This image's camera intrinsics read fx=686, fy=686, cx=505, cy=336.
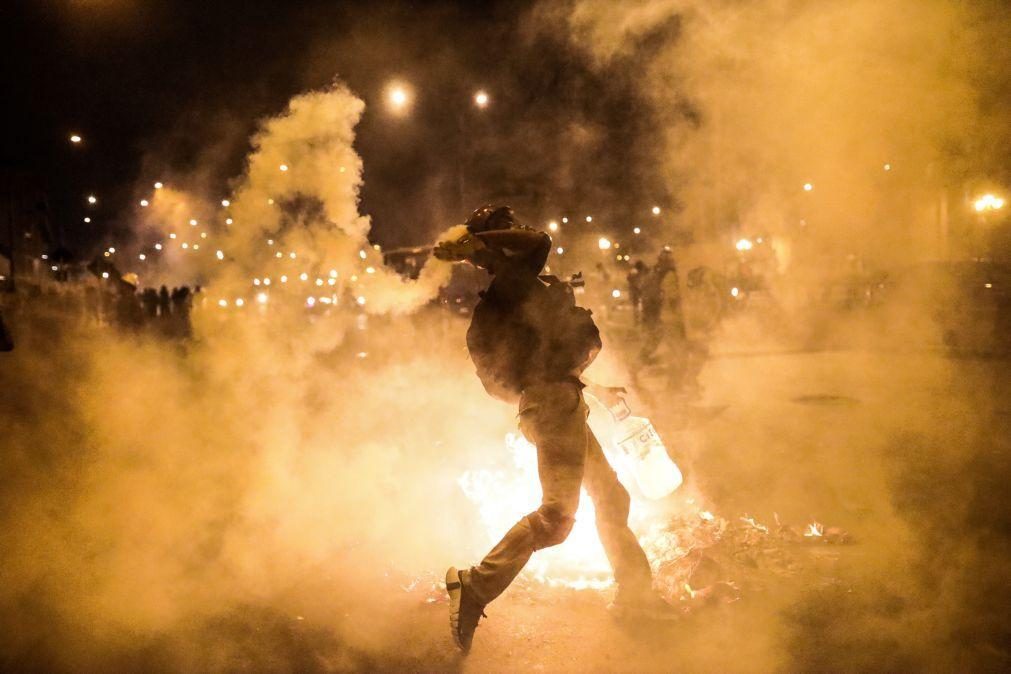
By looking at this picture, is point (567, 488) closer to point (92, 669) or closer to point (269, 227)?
point (92, 669)

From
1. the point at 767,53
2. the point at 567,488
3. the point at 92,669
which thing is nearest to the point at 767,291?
the point at 767,53

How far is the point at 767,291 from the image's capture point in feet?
54.2

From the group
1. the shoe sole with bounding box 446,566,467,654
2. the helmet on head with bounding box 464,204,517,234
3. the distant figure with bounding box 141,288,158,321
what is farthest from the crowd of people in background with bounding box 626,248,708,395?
the distant figure with bounding box 141,288,158,321

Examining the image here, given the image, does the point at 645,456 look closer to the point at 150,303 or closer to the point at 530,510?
the point at 530,510

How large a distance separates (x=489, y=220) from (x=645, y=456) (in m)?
1.63

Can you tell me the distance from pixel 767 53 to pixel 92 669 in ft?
20.0

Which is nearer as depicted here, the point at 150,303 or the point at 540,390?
the point at 540,390

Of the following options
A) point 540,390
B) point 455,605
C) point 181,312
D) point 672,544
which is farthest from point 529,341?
point 181,312

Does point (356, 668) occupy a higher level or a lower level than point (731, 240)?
lower

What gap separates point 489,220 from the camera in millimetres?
3176

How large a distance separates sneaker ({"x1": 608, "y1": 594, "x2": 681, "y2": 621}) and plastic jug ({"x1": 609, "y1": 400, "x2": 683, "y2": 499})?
78 centimetres

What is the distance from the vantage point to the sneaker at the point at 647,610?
310 centimetres

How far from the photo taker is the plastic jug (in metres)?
3.81

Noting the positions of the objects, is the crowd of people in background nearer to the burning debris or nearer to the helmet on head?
the burning debris
